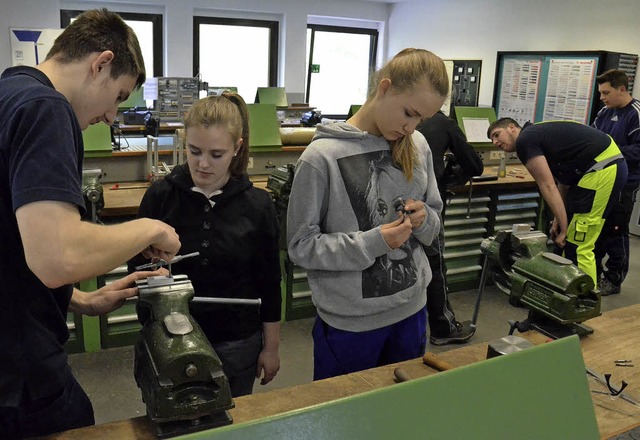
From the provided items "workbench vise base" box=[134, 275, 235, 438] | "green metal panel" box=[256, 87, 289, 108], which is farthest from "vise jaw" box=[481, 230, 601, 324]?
"green metal panel" box=[256, 87, 289, 108]

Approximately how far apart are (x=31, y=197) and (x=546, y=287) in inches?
47.9

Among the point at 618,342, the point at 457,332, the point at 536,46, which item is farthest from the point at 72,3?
the point at 618,342

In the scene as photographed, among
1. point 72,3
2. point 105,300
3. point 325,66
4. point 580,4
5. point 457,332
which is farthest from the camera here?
point 325,66

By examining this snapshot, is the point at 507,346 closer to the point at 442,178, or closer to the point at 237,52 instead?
the point at 442,178

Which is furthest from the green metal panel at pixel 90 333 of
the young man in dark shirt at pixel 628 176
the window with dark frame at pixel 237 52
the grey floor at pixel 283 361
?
the window with dark frame at pixel 237 52

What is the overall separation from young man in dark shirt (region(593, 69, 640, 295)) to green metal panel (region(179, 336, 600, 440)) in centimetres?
304

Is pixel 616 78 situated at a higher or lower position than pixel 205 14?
lower

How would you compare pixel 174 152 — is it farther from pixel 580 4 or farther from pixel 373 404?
pixel 580 4

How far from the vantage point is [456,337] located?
9.80 feet

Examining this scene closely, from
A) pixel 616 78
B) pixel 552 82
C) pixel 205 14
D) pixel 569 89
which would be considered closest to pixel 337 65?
pixel 205 14

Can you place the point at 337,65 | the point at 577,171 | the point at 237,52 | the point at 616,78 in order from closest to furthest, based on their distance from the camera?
the point at 577,171 < the point at 616,78 < the point at 237,52 < the point at 337,65

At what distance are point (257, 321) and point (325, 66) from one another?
7760mm

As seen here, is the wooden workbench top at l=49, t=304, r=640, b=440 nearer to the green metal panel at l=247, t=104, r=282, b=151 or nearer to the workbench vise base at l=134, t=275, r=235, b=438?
the workbench vise base at l=134, t=275, r=235, b=438

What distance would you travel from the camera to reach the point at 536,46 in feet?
20.2
